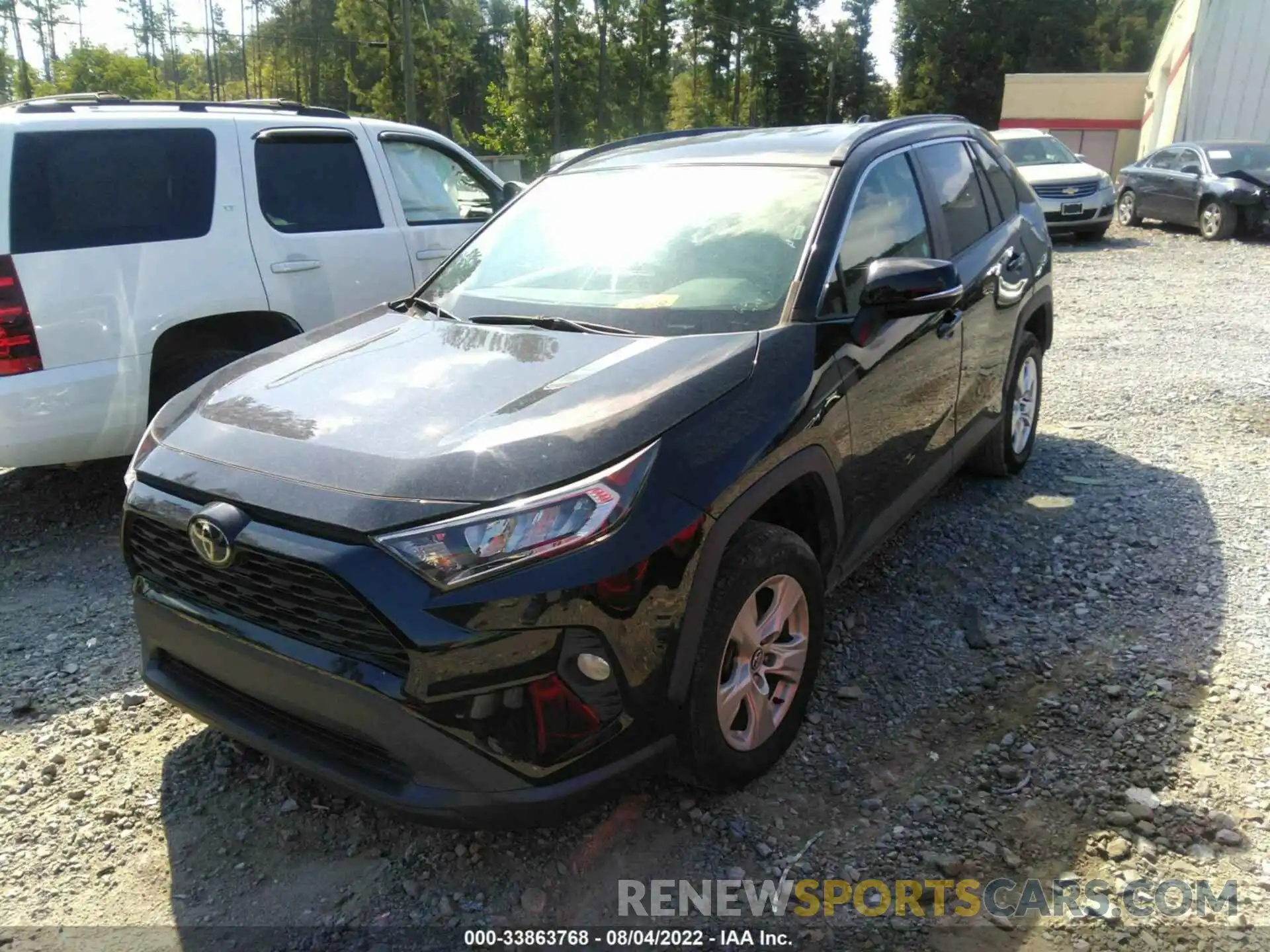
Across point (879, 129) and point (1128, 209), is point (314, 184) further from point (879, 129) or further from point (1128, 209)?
point (1128, 209)

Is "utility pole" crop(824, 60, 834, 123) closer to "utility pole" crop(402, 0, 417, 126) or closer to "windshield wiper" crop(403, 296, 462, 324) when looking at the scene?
"utility pole" crop(402, 0, 417, 126)

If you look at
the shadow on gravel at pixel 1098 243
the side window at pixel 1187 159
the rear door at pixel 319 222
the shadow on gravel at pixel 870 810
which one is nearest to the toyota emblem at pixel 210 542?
the shadow on gravel at pixel 870 810

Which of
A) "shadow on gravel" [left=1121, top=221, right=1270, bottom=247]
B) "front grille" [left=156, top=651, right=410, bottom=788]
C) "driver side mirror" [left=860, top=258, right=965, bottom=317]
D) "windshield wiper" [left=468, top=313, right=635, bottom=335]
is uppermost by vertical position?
"driver side mirror" [left=860, top=258, right=965, bottom=317]

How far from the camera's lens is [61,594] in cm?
423

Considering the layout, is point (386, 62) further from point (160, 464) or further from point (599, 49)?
point (160, 464)

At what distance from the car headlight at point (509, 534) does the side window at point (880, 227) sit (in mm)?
1245

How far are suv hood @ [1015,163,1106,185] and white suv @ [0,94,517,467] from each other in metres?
12.3

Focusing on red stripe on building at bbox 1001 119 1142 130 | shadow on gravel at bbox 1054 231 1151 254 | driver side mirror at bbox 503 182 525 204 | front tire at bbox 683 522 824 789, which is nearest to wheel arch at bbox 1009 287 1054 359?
front tire at bbox 683 522 824 789

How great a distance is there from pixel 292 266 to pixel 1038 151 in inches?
590

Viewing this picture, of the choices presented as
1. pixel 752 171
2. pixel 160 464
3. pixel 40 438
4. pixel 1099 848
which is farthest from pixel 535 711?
pixel 40 438

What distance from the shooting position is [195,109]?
5.23 meters

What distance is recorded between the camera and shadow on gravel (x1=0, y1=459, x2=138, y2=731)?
351cm

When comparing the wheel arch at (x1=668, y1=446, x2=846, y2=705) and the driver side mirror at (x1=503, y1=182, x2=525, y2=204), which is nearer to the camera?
the wheel arch at (x1=668, y1=446, x2=846, y2=705)

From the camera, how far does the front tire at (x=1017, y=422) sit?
195 inches
